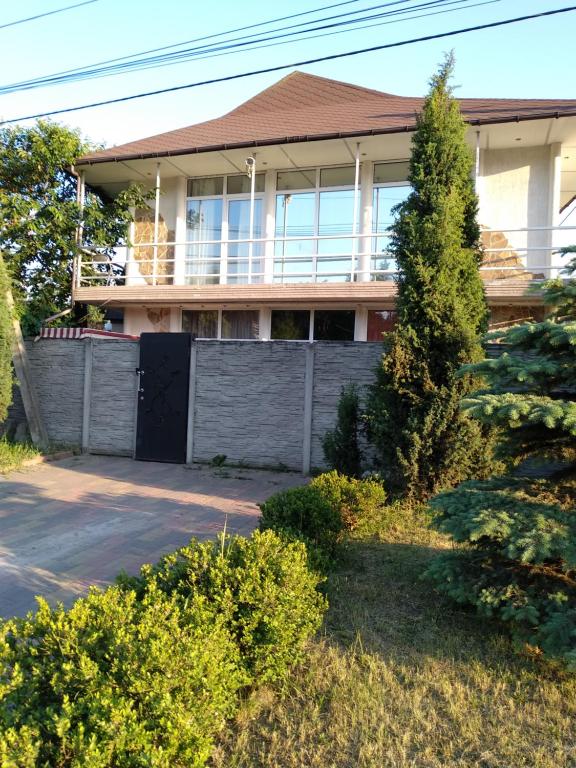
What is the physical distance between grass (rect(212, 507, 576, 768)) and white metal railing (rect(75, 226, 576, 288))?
9455mm

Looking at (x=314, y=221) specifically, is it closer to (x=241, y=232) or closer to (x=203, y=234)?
(x=241, y=232)

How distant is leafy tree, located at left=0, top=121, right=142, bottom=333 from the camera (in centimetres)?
1312

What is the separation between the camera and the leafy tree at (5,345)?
29.6ft

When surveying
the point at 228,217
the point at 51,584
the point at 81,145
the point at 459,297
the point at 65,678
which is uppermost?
the point at 81,145

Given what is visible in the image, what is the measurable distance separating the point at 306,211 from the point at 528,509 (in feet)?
39.9

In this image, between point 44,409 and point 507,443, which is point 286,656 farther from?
point 44,409

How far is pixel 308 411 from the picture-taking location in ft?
28.3

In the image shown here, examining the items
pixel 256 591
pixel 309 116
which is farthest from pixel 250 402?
pixel 309 116

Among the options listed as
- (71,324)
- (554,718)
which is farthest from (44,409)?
(554,718)

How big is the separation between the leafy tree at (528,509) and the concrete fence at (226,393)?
439cm

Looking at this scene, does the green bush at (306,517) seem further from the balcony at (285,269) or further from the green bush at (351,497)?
the balcony at (285,269)

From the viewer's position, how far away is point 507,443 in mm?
3990

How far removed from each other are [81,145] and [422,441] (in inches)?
502

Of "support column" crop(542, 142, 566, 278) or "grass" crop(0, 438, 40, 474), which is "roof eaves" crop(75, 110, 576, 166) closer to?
"support column" crop(542, 142, 566, 278)
